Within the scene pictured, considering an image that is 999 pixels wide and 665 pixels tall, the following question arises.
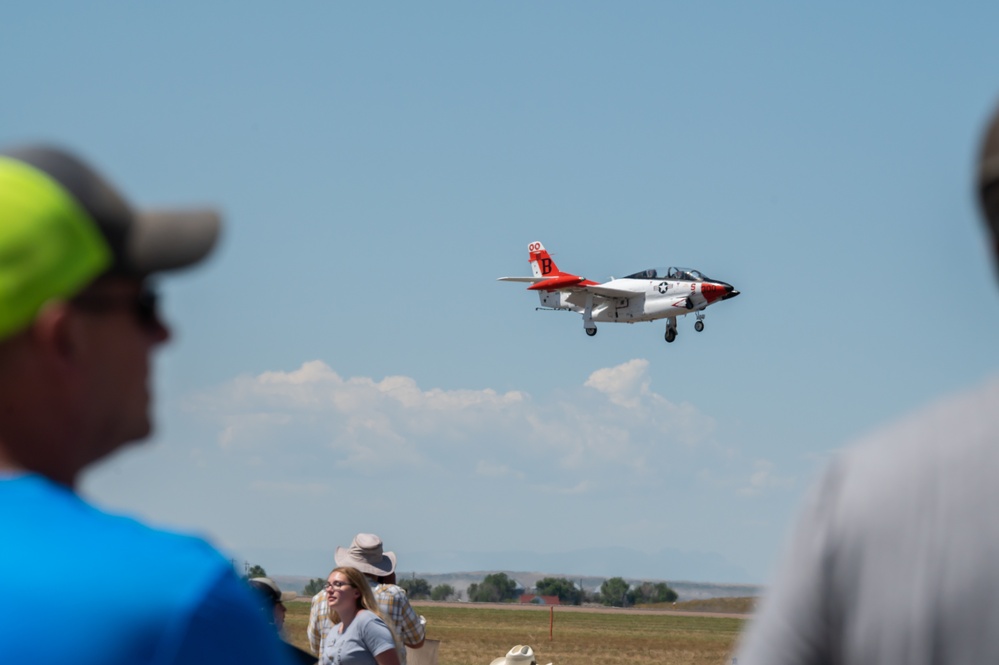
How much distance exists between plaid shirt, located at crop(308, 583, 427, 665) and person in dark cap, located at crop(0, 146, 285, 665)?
7.04 meters

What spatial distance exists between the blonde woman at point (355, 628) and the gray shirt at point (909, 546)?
6.15 m

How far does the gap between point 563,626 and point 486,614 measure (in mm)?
13439

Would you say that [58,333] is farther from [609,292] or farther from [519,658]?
[609,292]

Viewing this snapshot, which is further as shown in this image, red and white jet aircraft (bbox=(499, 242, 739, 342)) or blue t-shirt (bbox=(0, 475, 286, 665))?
red and white jet aircraft (bbox=(499, 242, 739, 342))

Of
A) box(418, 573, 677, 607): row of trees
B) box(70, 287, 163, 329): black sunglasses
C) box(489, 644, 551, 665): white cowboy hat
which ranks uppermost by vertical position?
box(70, 287, 163, 329): black sunglasses

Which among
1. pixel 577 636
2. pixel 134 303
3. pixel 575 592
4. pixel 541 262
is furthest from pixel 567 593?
pixel 134 303

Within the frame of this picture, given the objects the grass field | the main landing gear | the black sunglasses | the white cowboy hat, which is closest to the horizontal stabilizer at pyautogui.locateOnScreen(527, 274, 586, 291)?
the main landing gear

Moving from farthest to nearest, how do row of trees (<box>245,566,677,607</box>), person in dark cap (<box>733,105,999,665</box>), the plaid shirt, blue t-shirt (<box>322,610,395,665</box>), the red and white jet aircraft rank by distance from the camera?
row of trees (<box>245,566,677,607</box>)
the red and white jet aircraft
the plaid shirt
blue t-shirt (<box>322,610,395,665</box>)
person in dark cap (<box>733,105,999,665</box>)

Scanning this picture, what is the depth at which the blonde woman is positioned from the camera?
290 inches

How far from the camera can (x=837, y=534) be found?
1.42 meters

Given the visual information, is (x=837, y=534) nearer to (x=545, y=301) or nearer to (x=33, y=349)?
(x=33, y=349)

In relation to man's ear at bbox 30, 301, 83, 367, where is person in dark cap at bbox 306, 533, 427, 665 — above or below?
below

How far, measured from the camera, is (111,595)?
1.28m

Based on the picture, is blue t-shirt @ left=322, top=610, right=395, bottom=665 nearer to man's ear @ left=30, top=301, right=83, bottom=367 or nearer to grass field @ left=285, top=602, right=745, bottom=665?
man's ear @ left=30, top=301, right=83, bottom=367
